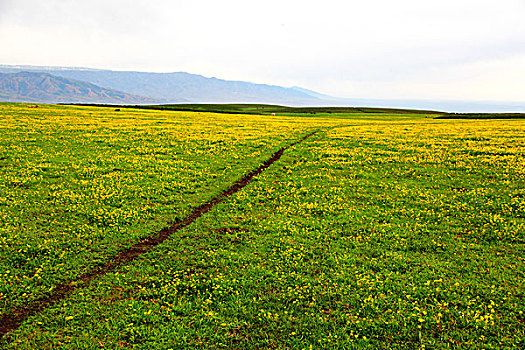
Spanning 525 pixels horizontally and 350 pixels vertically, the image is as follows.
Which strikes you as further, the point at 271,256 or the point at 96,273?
the point at 271,256

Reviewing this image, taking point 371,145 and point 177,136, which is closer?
point 371,145

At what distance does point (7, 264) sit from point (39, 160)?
16375 millimetres

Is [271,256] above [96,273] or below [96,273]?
above

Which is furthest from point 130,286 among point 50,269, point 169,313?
point 50,269

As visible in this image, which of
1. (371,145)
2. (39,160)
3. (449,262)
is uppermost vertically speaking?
(371,145)

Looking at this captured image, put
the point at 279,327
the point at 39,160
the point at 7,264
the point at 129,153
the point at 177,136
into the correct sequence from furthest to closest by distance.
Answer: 1. the point at 177,136
2. the point at 129,153
3. the point at 39,160
4. the point at 7,264
5. the point at 279,327

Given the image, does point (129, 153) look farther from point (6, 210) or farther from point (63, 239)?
point (63, 239)

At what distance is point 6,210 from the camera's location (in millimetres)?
14766

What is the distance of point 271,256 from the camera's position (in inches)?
471

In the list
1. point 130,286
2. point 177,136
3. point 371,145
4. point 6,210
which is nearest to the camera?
point 130,286

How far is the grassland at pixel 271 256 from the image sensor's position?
27.2ft

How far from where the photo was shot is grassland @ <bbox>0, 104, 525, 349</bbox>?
8305 mm

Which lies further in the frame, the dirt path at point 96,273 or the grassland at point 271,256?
the dirt path at point 96,273

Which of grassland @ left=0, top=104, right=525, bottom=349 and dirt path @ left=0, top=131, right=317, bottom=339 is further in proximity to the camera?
dirt path @ left=0, top=131, right=317, bottom=339
